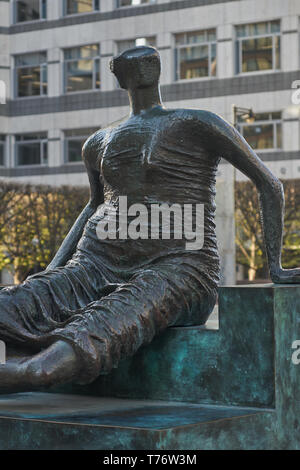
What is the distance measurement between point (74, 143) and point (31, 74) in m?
3.25

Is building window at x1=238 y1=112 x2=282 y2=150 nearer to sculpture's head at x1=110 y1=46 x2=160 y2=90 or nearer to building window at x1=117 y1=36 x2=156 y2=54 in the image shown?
building window at x1=117 y1=36 x2=156 y2=54

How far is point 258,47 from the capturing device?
28.0m

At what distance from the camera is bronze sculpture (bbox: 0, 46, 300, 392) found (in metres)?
4.53

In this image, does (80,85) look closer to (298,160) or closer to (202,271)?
(298,160)

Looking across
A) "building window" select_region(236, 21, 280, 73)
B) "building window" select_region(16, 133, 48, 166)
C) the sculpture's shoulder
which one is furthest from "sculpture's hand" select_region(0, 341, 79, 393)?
"building window" select_region(16, 133, 48, 166)

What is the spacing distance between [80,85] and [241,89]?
237 inches

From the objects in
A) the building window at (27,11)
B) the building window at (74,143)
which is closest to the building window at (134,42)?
the building window at (74,143)

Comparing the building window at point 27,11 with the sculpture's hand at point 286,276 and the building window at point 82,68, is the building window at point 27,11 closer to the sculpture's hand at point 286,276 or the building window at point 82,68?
the building window at point 82,68

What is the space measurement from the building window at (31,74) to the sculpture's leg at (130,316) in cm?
2772

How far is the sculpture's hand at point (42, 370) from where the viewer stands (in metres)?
4.16

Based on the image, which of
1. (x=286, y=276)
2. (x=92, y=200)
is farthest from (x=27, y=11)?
(x=286, y=276)

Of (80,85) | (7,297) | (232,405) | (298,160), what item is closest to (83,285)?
(7,297)

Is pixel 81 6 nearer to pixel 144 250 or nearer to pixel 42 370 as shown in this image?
pixel 144 250

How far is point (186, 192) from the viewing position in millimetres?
4980
